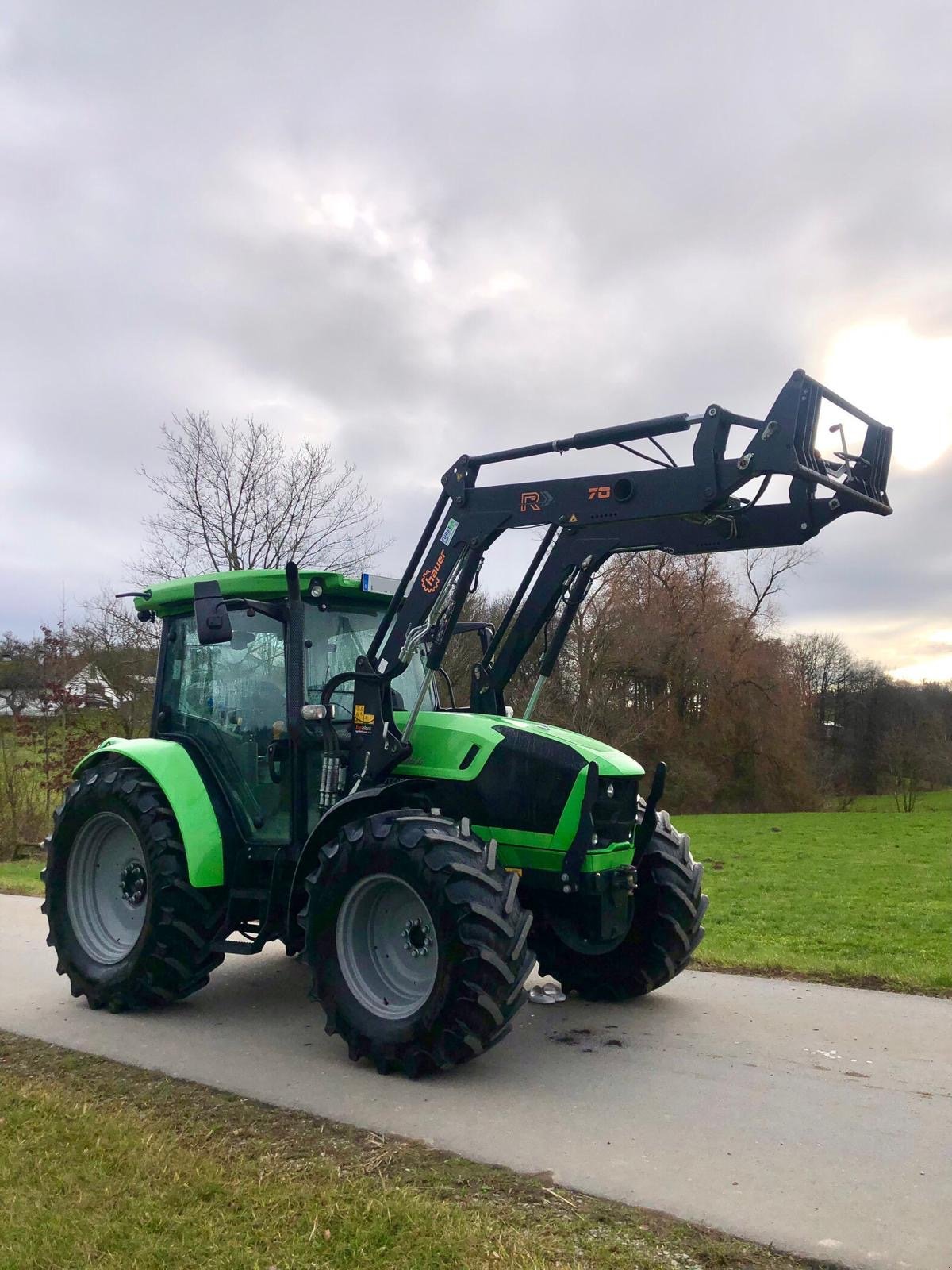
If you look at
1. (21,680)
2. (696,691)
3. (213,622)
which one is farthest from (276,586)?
(696,691)

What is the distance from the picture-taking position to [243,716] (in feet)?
21.4

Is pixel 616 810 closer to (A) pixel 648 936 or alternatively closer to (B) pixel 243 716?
(A) pixel 648 936

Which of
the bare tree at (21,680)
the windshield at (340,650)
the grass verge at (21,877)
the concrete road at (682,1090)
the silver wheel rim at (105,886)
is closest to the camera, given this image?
the concrete road at (682,1090)

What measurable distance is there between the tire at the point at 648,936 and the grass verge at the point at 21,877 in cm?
751

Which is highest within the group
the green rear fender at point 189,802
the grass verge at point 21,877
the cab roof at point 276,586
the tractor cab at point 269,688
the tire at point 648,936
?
the cab roof at point 276,586

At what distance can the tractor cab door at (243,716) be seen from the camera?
6.28 m

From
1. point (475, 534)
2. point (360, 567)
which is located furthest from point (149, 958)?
point (360, 567)

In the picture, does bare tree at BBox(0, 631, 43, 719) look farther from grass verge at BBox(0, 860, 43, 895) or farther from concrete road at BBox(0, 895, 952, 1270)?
concrete road at BBox(0, 895, 952, 1270)

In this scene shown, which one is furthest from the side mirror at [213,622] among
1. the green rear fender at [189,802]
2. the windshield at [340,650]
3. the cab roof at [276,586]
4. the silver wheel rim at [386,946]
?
the silver wheel rim at [386,946]

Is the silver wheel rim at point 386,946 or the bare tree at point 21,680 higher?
the bare tree at point 21,680

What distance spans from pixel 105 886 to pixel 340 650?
228cm

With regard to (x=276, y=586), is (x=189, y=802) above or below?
below

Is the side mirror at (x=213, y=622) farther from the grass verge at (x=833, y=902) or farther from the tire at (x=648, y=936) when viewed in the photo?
the grass verge at (x=833, y=902)

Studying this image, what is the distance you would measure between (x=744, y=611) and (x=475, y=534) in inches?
1258
